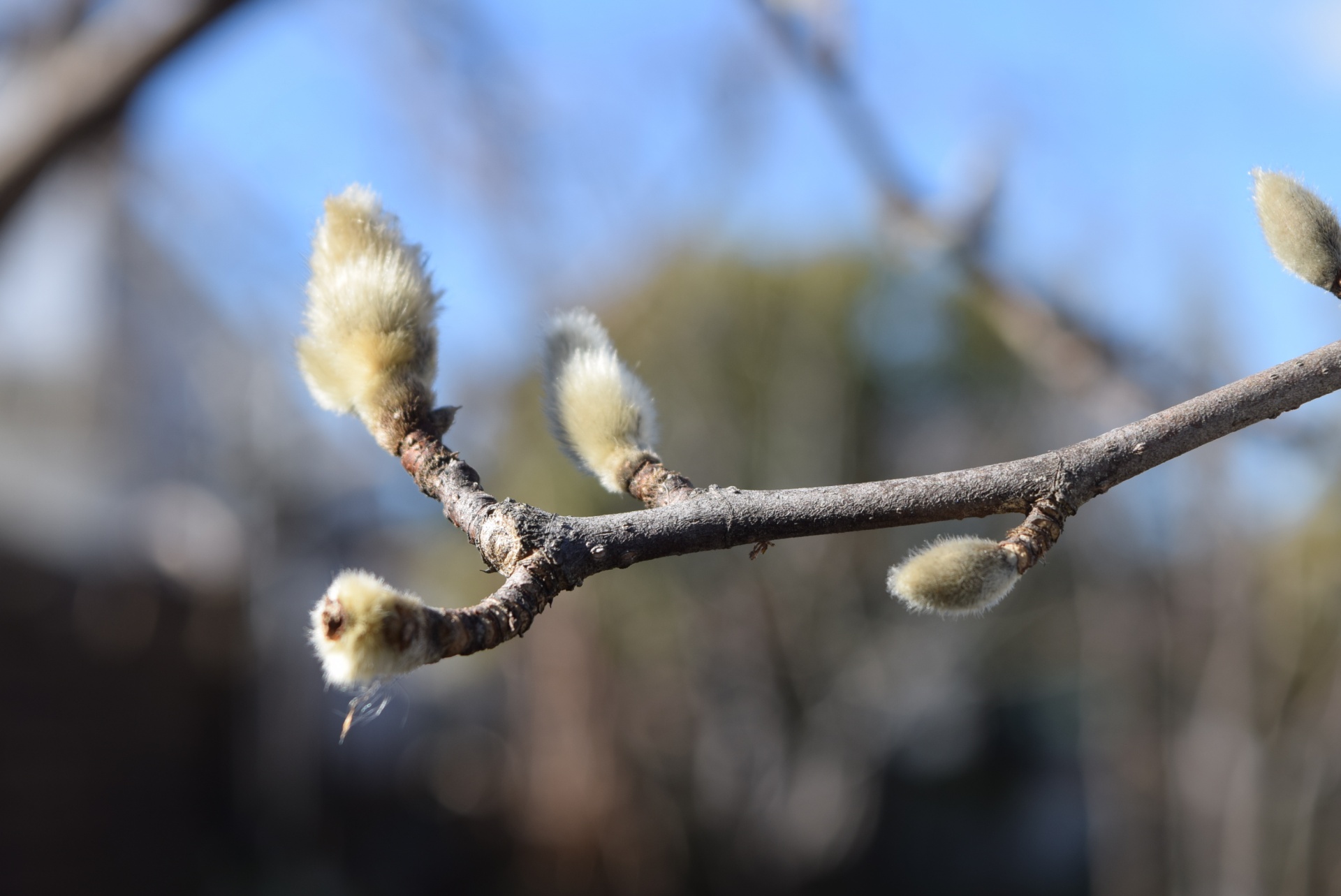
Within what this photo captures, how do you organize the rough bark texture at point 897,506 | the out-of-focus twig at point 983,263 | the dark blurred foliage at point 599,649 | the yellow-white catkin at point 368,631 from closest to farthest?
the yellow-white catkin at point 368,631
the rough bark texture at point 897,506
the out-of-focus twig at point 983,263
the dark blurred foliage at point 599,649

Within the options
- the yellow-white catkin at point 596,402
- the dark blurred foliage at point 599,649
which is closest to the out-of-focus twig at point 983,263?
the yellow-white catkin at point 596,402

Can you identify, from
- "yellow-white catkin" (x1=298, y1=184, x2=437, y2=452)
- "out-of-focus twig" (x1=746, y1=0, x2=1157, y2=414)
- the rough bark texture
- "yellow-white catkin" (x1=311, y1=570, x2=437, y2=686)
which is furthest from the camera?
"out-of-focus twig" (x1=746, y1=0, x2=1157, y2=414)

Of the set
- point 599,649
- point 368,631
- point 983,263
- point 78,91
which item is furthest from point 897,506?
point 599,649

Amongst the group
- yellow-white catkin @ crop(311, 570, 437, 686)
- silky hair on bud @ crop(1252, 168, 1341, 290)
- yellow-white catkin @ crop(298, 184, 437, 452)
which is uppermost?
silky hair on bud @ crop(1252, 168, 1341, 290)

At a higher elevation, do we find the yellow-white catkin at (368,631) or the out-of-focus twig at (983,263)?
the out-of-focus twig at (983,263)

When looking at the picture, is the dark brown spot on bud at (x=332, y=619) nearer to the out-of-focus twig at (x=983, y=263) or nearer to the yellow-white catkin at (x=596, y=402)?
the yellow-white catkin at (x=596, y=402)

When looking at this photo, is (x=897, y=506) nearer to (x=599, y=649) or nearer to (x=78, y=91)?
(x=78, y=91)

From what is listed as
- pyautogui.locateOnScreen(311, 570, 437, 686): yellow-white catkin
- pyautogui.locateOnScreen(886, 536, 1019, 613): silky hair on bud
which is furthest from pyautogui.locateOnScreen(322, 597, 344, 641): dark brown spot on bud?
pyautogui.locateOnScreen(886, 536, 1019, 613): silky hair on bud

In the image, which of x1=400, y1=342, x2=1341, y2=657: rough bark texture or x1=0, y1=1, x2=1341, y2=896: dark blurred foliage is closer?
x1=400, y1=342, x2=1341, y2=657: rough bark texture

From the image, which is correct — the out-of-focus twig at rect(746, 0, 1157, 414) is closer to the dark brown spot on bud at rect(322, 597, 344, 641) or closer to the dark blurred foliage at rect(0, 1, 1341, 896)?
the dark brown spot on bud at rect(322, 597, 344, 641)
